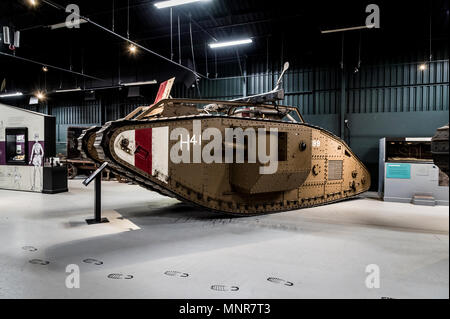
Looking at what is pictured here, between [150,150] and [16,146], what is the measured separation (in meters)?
8.11

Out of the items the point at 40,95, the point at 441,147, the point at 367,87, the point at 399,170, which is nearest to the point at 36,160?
the point at 40,95

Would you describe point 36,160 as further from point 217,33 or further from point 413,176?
point 413,176

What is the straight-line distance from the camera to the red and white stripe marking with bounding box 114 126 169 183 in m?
5.14

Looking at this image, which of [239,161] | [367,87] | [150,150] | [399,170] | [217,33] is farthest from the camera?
[217,33]

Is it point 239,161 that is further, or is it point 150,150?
point 239,161

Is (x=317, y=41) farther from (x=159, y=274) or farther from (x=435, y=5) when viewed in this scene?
(x=159, y=274)

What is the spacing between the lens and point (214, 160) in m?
5.67

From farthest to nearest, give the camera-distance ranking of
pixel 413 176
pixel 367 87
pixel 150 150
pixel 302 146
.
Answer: pixel 367 87, pixel 413 176, pixel 302 146, pixel 150 150

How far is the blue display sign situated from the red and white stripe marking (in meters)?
6.80

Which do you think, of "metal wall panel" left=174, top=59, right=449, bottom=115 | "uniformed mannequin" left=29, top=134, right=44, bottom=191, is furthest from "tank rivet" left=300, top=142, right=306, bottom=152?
"uniformed mannequin" left=29, top=134, right=44, bottom=191

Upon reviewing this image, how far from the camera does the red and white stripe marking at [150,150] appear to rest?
5.14 metres

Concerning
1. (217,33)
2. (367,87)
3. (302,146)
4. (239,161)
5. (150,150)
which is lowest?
(239,161)

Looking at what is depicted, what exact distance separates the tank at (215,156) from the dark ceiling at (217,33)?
5.07m

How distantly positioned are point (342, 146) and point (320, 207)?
1826mm
